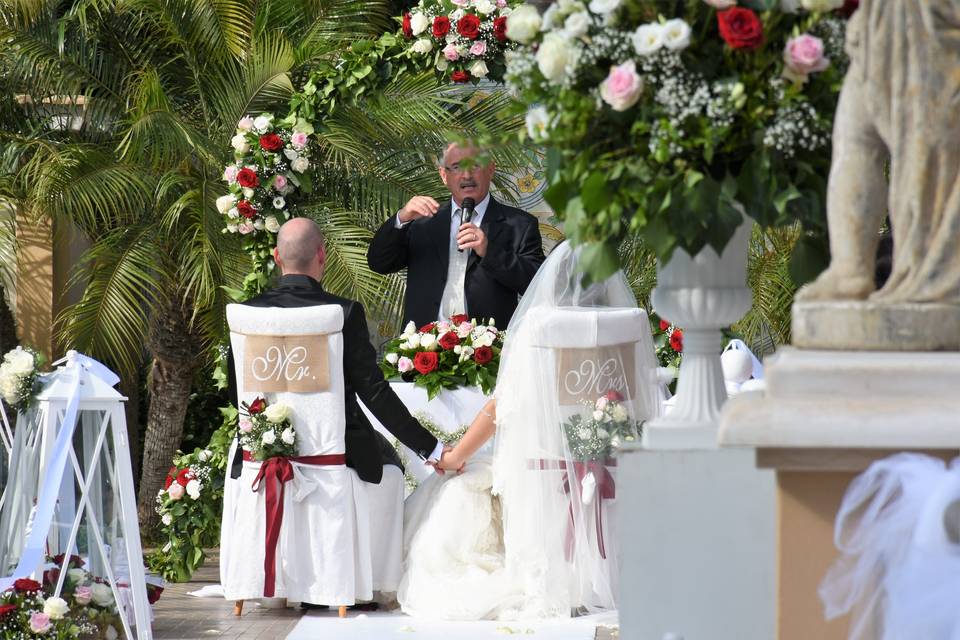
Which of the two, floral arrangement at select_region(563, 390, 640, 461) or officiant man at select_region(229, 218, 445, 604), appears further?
officiant man at select_region(229, 218, 445, 604)

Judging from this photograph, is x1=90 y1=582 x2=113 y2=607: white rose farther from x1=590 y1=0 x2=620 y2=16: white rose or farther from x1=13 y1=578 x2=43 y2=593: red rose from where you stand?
x1=590 y1=0 x2=620 y2=16: white rose

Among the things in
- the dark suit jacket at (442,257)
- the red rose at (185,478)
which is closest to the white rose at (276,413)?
the red rose at (185,478)

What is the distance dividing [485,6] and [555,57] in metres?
4.84

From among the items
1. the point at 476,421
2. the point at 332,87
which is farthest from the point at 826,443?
the point at 332,87

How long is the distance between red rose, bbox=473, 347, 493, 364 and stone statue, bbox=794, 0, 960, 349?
168 inches

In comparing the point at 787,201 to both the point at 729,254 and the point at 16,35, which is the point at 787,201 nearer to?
the point at 729,254

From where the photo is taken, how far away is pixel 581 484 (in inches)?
251

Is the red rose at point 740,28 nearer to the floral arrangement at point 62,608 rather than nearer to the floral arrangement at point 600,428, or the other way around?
the floral arrangement at point 600,428

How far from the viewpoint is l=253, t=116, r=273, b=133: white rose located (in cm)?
837

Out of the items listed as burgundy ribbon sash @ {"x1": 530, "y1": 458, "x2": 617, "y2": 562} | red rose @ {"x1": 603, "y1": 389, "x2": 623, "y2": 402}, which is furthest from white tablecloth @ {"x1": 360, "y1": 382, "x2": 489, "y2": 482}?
red rose @ {"x1": 603, "y1": 389, "x2": 623, "y2": 402}

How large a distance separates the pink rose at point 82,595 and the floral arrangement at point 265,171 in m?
3.21

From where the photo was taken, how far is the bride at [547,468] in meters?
6.25

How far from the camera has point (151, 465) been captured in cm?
1027

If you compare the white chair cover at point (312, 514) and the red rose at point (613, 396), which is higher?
the red rose at point (613, 396)
